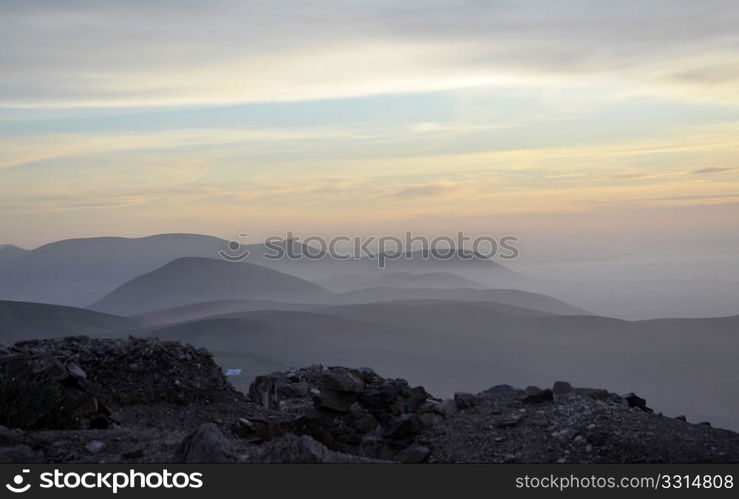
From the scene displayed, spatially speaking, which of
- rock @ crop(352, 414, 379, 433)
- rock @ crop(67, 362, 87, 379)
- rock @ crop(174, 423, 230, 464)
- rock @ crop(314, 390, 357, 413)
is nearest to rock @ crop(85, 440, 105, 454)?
rock @ crop(174, 423, 230, 464)

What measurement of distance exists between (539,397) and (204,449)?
8.72 meters

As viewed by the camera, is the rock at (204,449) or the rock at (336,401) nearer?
the rock at (204,449)

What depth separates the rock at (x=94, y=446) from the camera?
12000 mm

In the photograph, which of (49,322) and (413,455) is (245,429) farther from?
(49,322)

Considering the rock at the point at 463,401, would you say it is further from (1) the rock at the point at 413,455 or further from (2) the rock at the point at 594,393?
(1) the rock at the point at 413,455

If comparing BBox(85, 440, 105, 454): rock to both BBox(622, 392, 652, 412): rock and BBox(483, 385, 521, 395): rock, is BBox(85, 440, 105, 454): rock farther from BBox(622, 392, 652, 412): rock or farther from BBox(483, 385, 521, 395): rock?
BBox(622, 392, 652, 412): rock

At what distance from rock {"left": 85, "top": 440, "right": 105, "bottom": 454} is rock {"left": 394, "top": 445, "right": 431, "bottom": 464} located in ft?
15.6

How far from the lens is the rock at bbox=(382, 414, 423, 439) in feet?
50.4

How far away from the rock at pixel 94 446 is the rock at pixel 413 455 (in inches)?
187

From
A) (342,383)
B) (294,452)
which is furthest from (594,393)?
(294,452)

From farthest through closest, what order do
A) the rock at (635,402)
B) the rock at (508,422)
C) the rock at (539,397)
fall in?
the rock at (635,402), the rock at (539,397), the rock at (508,422)

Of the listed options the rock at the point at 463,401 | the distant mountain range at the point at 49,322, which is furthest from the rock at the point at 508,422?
the distant mountain range at the point at 49,322

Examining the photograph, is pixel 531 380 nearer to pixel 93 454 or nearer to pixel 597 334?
pixel 597 334

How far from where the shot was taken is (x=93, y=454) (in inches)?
468
